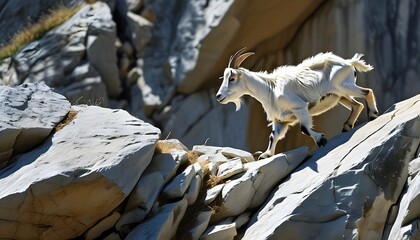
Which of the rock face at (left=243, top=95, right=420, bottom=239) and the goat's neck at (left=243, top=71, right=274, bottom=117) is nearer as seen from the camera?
the rock face at (left=243, top=95, right=420, bottom=239)

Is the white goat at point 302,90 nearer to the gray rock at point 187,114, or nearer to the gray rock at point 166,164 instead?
the gray rock at point 166,164

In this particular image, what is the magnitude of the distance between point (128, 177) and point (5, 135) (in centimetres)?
139

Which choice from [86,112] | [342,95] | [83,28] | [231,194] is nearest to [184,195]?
[231,194]

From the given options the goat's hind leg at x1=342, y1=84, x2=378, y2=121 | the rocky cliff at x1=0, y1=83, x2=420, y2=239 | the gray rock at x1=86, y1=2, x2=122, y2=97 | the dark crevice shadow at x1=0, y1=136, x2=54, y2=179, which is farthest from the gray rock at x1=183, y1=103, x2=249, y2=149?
the dark crevice shadow at x1=0, y1=136, x2=54, y2=179

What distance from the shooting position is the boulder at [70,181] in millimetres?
8773

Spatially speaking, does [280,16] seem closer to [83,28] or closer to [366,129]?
[83,28]

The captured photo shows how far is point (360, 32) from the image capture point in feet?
63.0

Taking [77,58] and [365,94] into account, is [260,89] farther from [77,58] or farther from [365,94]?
[77,58]

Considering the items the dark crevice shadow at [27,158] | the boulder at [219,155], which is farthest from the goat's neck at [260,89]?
the dark crevice shadow at [27,158]

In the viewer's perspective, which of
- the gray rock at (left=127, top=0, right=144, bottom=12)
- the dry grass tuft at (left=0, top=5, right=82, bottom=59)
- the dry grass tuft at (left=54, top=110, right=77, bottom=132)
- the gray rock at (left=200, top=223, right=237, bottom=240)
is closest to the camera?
the gray rock at (left=200, top=223, right=237, bottom=240)

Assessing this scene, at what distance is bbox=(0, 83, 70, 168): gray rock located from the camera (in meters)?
9.34

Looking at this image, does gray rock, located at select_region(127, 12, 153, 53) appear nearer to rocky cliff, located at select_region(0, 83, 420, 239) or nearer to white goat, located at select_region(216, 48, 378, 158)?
white goat, located at select_region(216, 48, 378, 158)

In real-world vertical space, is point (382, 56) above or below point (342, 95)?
below

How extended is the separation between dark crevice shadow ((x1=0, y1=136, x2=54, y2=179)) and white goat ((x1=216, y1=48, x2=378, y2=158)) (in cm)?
238
